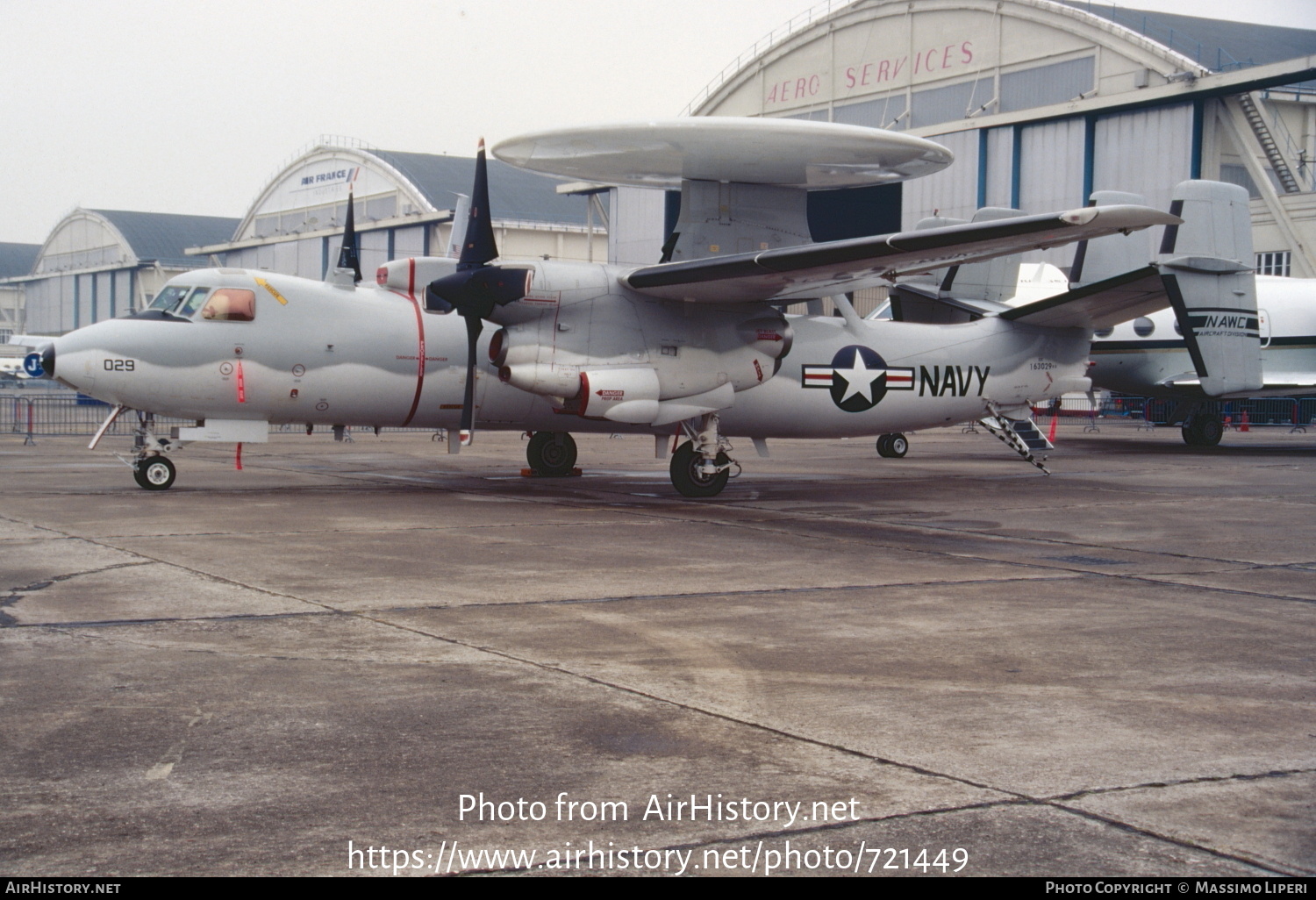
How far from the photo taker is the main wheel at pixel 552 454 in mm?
20359

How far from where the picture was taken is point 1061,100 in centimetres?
4241

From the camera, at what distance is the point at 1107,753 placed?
5.14 meters

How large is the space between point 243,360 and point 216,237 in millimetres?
92823

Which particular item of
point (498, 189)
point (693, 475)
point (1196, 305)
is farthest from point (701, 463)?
point (498, 189)

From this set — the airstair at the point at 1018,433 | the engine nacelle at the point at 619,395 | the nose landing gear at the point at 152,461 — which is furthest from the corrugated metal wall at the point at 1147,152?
the nose landing gear at the point at 152,461

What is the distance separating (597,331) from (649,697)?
419 inches

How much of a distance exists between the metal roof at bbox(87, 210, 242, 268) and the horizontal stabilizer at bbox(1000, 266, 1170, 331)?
86.7m

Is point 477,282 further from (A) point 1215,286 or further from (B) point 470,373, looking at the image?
(A) point 1215,286

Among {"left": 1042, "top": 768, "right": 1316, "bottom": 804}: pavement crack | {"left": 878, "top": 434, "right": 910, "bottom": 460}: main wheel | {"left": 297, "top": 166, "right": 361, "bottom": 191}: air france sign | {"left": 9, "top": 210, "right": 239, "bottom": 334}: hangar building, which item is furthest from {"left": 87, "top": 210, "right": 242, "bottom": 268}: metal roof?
{"left": 1042, "top": 768, "right": 1316, "bottom": 804}: pavement crack

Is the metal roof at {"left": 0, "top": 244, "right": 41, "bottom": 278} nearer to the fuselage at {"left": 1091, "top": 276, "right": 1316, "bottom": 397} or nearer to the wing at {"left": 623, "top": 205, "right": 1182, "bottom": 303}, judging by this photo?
the fuselage at {"left": 1091, "top": 276, "right": 1316, "bottom": 397}

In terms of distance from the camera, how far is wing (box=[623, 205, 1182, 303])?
13156 mm

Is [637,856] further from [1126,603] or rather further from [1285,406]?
[1285,406]

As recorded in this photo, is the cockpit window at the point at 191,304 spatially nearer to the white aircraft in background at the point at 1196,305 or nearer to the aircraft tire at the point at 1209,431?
the white aircraft in background at the point at 1196,305

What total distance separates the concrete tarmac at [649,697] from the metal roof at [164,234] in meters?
90.2
